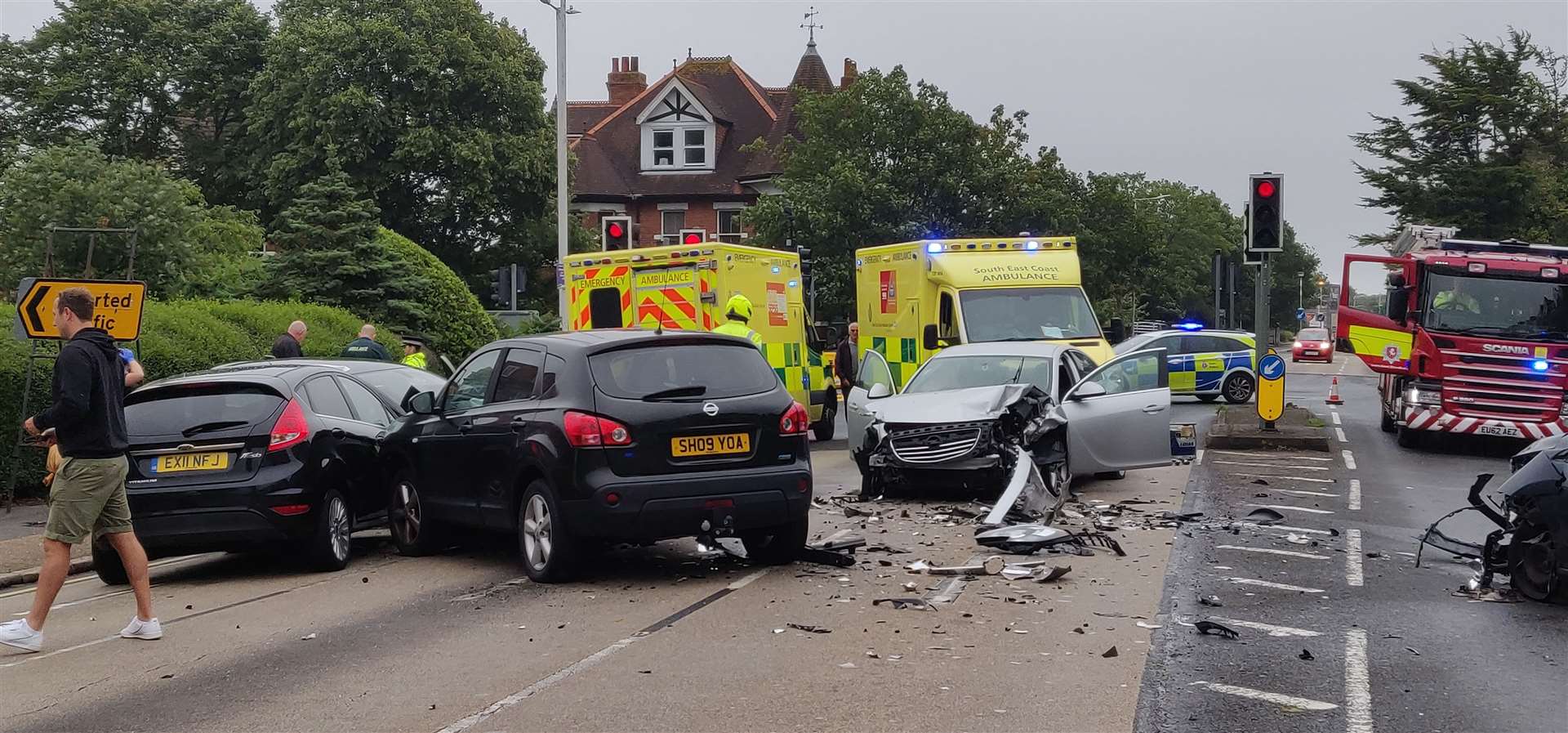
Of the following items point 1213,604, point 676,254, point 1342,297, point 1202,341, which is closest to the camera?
point 1213,604

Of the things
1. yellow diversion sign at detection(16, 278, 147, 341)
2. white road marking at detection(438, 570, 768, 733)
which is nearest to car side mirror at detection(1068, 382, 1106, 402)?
white road marking at detection(438, 570, 768, 733)

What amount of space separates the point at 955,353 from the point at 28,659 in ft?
30.6

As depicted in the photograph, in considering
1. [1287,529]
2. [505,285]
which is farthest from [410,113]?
[1287,529]

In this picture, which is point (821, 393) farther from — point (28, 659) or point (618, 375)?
point (28, 659)

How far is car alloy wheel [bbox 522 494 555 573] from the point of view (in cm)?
904

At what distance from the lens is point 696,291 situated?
17.9 metres

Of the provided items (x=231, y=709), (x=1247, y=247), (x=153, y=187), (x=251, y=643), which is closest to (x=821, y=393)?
(x=1247, y=247)

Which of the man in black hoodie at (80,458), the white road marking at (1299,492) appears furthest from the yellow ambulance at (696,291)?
the man in black hoodie at (80,458)

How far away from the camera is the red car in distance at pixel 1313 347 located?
60.9 meters

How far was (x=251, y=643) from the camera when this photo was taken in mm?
7672

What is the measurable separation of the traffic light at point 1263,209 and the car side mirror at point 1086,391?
19.4 ft

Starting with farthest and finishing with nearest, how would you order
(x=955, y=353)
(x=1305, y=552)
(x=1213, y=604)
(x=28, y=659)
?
(x=955, y=353) < (x=1305, y=552) < (x=1213, y=604) < (x=28, y=659)

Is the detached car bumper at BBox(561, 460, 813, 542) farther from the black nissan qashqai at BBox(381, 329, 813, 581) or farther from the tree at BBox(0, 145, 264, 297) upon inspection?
the tree at BBox(0, 145, 264, 297)

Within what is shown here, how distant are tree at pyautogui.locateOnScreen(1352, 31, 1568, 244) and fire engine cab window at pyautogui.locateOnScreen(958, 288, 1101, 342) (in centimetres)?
2998
